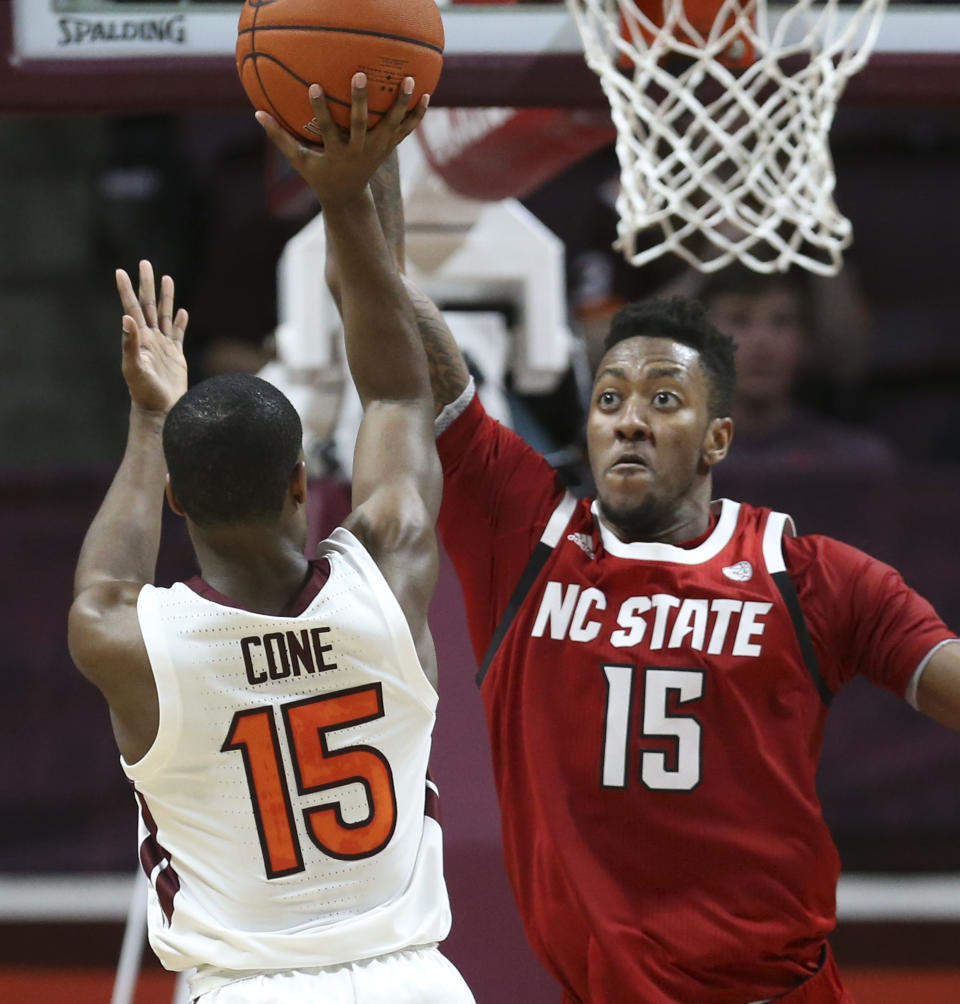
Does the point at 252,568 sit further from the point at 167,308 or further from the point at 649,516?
the point at 649,516

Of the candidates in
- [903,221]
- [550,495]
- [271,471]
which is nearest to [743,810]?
[550,495]

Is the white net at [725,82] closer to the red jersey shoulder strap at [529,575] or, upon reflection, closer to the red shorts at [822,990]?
the red jersey shoulder strap at [529,575]

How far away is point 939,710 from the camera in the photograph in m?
3.23

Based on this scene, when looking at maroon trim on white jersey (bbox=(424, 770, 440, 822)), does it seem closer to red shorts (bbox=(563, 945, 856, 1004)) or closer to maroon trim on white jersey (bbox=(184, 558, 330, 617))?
maroon trim on white jersey (bbox=(184, 558, 330, 617))

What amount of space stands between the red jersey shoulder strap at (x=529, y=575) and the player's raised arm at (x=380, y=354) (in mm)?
559

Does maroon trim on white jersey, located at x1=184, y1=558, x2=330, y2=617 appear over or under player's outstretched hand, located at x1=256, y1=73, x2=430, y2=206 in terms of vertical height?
under

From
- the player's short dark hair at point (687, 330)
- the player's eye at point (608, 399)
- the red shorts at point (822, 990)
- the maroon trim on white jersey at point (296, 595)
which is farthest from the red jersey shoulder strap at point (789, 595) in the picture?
the maroon trim on white jersey at point (296, 595)

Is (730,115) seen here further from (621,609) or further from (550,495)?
(621,609)

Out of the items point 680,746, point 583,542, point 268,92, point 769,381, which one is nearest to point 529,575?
point 583,542

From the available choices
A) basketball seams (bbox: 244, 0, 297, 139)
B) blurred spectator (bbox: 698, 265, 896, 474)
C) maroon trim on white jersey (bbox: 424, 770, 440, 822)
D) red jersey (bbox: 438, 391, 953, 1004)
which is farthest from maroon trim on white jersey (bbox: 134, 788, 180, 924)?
blurred spectator (bbox: 698, 265, 896, 474)

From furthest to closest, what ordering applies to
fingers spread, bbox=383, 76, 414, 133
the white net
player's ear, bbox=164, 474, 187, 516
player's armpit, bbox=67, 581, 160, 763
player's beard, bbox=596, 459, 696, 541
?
the white net, player's beard, bbox=596, 459, 696, 541, fingers spread, bbox=383, 76, 414, 133, player's ear, bbox=164, 474, 187, 516, player's armpit, bbox=67, 581, 160, 763

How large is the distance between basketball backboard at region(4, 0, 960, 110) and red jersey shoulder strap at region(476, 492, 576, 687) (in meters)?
1.07

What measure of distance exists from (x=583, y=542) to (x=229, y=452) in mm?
1129

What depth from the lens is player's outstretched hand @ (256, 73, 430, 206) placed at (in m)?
2.75
